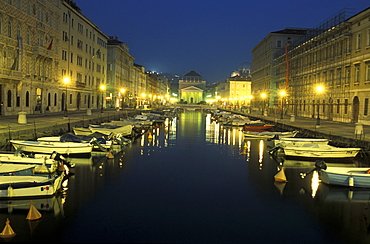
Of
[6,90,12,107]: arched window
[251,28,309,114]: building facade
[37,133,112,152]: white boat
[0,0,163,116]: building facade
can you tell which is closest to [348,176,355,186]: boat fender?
[37,133,112,152]: white boat

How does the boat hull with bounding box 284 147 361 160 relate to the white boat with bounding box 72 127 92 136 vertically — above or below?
below

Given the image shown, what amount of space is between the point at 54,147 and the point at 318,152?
18.5m

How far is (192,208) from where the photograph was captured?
15969mm

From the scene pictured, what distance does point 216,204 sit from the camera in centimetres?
1669

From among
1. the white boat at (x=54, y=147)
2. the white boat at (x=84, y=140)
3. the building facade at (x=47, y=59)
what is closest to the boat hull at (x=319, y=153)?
the white boat at (x=84, y=140)

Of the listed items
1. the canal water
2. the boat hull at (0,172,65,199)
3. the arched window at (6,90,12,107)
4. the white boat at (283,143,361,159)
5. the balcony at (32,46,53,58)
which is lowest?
the canal water

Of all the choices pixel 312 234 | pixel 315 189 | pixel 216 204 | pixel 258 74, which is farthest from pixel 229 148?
pixel 258 74

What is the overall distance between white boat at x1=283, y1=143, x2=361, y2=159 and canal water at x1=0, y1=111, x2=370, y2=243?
235cm

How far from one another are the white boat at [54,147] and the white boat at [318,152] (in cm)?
1456

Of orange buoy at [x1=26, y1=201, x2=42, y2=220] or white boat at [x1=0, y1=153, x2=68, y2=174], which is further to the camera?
white boat at [x1=0, y1=153, x2=68, y2=174]

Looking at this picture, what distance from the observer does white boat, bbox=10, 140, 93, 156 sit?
2595 centimetres

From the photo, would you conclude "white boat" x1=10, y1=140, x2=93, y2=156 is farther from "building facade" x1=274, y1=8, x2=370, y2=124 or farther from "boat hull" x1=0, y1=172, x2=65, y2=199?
"building facade" x1=274, y1=8, x2=370, y2=124

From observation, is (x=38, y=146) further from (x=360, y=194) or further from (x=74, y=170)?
(x=360, y=194)

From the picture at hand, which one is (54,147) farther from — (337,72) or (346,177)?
(337,72)
